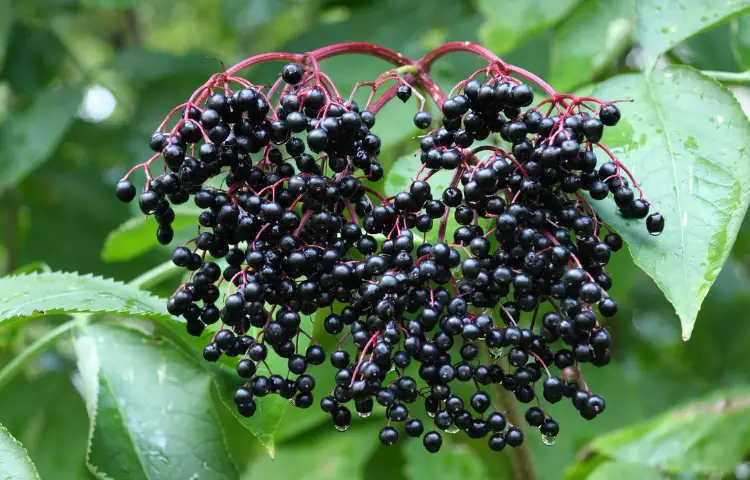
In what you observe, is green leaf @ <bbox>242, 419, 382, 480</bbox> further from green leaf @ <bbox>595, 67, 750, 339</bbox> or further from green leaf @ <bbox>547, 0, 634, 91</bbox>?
green leaf @ <bbox>595, 67, 750, 339</bbox>

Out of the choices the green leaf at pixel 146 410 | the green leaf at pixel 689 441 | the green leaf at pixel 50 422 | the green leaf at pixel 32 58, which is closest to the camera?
the green leaf at pixel 146 410


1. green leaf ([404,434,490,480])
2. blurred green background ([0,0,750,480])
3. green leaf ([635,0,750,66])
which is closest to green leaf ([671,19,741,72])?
blurred green background ([0,0,750,480])

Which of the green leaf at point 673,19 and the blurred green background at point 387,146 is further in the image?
the blurred green background at point 387,146

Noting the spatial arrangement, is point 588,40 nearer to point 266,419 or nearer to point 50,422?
point 266,419

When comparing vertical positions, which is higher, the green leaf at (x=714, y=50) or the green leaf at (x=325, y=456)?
the green leaf at (x=714, y=50)

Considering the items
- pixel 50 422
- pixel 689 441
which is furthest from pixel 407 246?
pixel 50 422

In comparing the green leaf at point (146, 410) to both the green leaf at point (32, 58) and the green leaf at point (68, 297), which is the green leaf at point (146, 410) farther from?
the green leaf at point (32, 58)

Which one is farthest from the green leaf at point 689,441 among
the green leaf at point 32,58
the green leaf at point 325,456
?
the green leaf at point 32,58
